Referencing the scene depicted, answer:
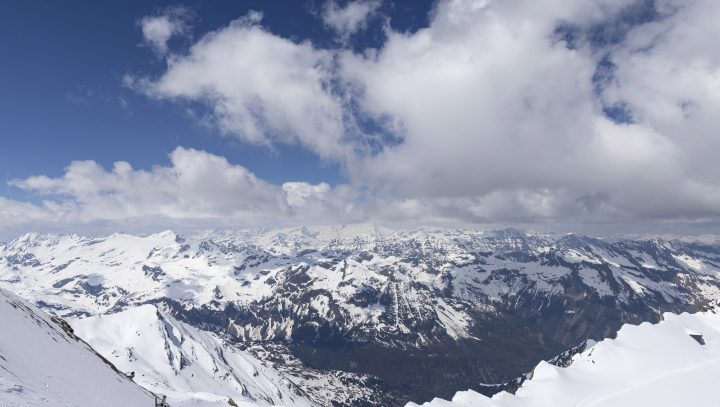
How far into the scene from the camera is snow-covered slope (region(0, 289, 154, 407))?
1977 centimetres

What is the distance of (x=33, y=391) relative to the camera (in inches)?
783

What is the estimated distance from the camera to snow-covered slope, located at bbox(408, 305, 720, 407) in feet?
157

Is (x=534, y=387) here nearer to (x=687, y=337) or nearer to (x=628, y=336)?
(x=628, y=336)

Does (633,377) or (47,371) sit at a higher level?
(633,377)

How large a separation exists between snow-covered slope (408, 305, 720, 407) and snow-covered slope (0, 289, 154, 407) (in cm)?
4312

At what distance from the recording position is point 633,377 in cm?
5328

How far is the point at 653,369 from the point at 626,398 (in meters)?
11.9

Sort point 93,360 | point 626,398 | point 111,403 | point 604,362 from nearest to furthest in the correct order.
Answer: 1. point 111,403
2. point 93,360
3. point 626,398
4. point 604,362

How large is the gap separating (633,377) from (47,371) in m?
77.4

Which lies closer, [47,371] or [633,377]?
[47,371]

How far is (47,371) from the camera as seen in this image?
24531 mm

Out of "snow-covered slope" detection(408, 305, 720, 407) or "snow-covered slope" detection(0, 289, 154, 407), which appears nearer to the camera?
"snow-covered slope" detection(0, 289, 154, 407)

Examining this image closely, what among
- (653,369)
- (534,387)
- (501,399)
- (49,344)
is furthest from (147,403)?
(653,369)

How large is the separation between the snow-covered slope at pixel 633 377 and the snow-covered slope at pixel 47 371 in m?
43.1
